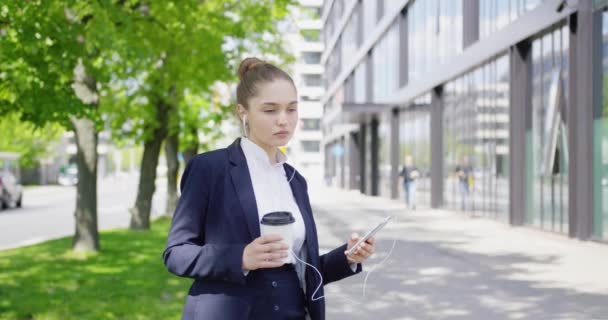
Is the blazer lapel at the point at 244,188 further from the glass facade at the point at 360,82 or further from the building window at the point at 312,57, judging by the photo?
the building window at the point at 312,57

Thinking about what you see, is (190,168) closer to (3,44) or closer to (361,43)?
(3,44)

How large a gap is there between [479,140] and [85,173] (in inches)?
499

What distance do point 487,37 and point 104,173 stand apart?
351 feet

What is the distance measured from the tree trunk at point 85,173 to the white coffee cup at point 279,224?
10317 mm

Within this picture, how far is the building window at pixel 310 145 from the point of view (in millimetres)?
92250

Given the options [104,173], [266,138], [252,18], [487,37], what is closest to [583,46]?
[487,37]

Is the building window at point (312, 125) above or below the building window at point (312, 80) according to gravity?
below

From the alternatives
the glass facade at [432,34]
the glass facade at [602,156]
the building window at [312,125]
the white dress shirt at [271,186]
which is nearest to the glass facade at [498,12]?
the glass facade at [432,34]

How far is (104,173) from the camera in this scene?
389 feet

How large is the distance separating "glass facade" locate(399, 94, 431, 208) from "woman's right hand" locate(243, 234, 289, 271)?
23.1m

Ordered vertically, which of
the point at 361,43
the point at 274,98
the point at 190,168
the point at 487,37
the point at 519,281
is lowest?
the point at 519,281

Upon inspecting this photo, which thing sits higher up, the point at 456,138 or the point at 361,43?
the point at 361,43

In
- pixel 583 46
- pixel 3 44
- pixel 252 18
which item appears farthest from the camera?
pixel 252 18

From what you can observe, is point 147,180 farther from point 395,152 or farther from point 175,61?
point 395,152
